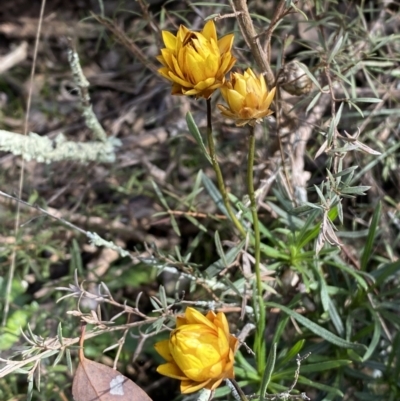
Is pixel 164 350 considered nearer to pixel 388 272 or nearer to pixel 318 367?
pixel 318 367

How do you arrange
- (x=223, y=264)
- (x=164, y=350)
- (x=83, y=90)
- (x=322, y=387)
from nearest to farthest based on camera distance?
1. (x=164, y=350)
2. (x=322, y=387)
3. (x=223, y=264)
4. (x=83, y=90)

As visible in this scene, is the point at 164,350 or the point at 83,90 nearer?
the point at 164,350

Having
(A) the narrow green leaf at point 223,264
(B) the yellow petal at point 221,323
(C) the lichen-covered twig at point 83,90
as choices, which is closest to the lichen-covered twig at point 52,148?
(C) the lichen-covered twig at point 83,90

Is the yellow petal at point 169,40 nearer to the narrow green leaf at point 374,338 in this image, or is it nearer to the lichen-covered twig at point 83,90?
the lichen-covered twig at point 83,90

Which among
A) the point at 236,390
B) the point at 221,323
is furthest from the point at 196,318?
the point at 236,390

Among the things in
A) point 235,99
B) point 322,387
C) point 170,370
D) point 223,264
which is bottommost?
point 322,387
